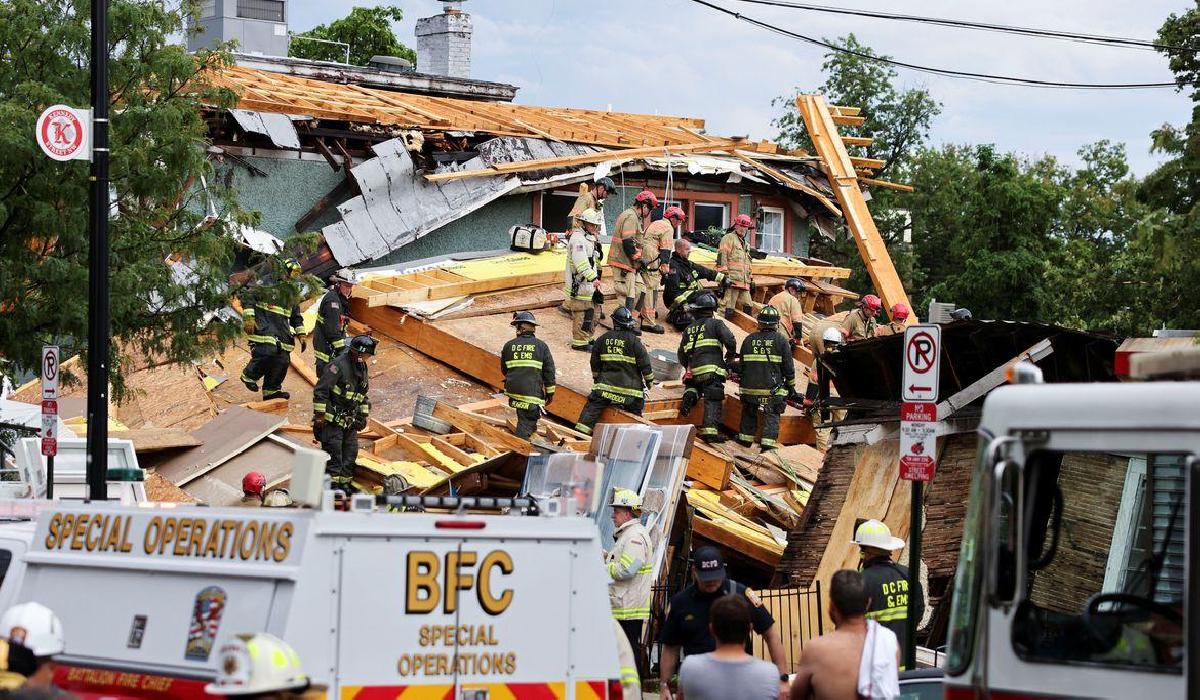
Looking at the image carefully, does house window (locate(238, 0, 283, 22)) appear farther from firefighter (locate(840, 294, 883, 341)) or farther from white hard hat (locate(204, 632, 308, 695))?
white hard hat (locate(204, 632, 308, 695))

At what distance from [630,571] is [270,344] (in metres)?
8.64

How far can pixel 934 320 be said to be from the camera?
49.4 feet

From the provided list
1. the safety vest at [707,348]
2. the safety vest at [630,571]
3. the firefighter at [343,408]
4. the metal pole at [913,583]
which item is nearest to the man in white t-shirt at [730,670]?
the metal pole at [913,583]

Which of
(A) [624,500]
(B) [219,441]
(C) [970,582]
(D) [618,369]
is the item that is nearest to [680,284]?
(D) [618,369]

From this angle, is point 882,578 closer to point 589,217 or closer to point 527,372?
point 527,372

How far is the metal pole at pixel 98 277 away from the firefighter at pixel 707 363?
26.1 ft

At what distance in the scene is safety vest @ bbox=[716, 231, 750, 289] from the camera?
76.6ft

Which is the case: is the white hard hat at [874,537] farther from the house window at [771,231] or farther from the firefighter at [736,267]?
the house window at [771,231]

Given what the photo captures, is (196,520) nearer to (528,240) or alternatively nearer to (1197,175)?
(1197,175)

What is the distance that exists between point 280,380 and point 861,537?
10725 millimetres

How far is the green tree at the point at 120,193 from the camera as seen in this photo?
45.7ft

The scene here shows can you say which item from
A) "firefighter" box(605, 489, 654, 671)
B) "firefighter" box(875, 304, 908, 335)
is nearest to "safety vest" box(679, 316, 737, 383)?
"firefighter" box(875, 304, 908, 335)

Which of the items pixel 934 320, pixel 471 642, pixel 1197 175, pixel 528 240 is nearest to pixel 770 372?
pixel 934 320

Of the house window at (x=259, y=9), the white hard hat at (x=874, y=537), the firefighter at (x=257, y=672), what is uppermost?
the house window at (x=259, y=9)
